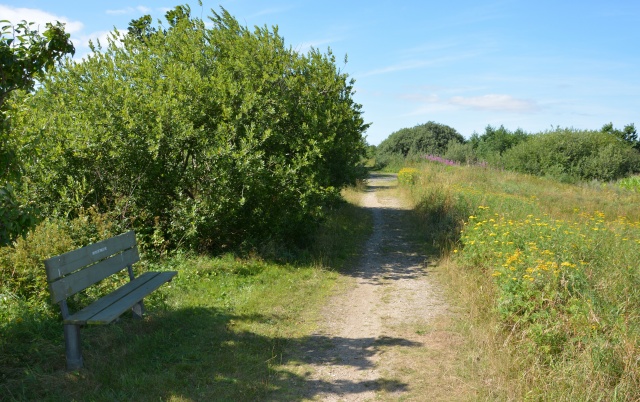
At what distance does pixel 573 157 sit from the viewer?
2945 centimetres

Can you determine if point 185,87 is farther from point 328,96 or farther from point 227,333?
point 227,333

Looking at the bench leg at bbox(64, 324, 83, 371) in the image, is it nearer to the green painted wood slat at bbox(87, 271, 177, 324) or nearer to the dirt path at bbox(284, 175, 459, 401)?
the green painted wood slat at bbox(87, 271, 177, 324)

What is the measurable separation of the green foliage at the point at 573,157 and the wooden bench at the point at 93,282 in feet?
87.3

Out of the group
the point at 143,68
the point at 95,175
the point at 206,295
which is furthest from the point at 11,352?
the point at 143,68

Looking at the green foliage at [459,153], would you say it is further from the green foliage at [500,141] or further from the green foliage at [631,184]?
the green foliage at [631,184]

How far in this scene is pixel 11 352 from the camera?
4.75 m

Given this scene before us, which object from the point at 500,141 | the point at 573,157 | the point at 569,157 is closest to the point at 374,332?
the point at 569,157

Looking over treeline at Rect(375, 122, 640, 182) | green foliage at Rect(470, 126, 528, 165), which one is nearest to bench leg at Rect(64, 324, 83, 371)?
treeline at Rect(375, 122, 640, 182)

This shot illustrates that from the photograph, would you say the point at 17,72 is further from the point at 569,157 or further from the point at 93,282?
the point at 569,157

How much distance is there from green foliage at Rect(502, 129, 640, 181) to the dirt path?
23016 millimetres

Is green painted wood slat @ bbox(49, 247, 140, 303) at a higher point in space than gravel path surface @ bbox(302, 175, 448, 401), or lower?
higher

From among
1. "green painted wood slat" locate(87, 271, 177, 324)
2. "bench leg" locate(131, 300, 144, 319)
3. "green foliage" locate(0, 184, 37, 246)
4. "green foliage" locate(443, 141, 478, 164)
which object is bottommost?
"bench leg" locate(131, 300, 144, 319)

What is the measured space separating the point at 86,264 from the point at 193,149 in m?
4.32

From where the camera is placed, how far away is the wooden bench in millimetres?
4508
